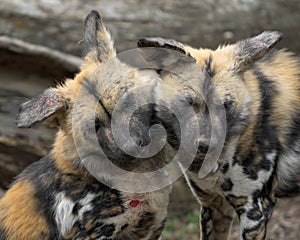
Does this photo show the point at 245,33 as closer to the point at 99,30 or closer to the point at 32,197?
the point at 99,30

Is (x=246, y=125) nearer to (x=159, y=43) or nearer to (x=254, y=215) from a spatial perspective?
(x=254, y=215)

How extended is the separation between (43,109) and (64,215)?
541 millimetres

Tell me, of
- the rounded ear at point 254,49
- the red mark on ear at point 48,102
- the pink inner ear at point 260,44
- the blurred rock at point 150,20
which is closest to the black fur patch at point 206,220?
the rounded ear at point 254,49

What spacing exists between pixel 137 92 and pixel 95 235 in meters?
0.73

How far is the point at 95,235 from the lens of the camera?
12.8 ft

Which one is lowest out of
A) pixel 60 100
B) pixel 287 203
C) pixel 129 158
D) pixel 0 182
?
pixel 287 203

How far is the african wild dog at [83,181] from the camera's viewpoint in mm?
3852

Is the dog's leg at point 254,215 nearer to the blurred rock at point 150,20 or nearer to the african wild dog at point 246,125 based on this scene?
the african wild dog at point 246,125

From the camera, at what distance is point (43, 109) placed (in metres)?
3.86

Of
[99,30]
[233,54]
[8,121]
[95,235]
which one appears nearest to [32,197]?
[95,235]

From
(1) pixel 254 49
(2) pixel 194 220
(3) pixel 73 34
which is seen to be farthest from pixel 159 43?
(2) pixel 194 220

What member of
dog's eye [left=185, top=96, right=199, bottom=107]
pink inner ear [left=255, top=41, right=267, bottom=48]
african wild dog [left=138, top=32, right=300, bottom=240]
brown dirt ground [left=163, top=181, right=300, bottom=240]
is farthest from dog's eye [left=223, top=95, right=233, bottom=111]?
brown dirt ground [left=163, top=181, right=300, bottom=240]

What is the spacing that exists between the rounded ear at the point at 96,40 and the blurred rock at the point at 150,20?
1.52 meters

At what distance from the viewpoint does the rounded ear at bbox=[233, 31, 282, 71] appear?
12.9ft
